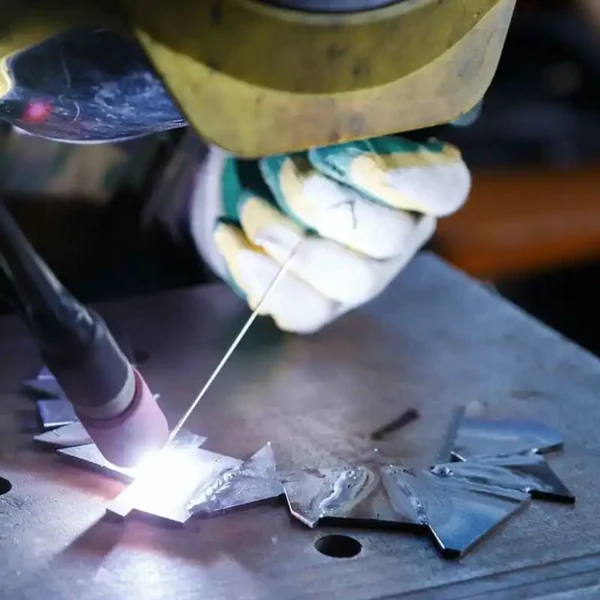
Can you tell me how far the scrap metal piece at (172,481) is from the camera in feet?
1.75

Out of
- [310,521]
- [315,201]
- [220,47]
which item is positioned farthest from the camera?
[315,201]

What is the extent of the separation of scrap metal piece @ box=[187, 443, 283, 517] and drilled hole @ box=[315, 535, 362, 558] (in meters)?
0.04

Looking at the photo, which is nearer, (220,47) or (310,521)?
(220,47)

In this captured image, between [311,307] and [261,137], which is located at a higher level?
[261,137]

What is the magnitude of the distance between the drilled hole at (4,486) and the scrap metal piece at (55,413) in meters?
0.06

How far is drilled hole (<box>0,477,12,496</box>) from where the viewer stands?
558 mm

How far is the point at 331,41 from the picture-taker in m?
0.39

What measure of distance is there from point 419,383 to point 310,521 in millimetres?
204

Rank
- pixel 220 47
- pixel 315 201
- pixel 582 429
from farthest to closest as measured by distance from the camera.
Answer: pixel 315 201
pixel 582 429
pixel 220 47

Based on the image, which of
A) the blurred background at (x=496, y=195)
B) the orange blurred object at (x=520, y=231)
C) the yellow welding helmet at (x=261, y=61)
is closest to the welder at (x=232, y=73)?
the yellow welding helmet at (x=261, y=61)

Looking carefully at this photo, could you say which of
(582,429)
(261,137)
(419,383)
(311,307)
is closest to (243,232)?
(311,307)

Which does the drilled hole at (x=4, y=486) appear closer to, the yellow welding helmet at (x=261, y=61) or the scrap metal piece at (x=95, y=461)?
the scrap metal piece at (x=95, y=461)

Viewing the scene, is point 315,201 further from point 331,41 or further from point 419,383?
point 331,41

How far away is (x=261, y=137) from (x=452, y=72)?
0.09 meters
